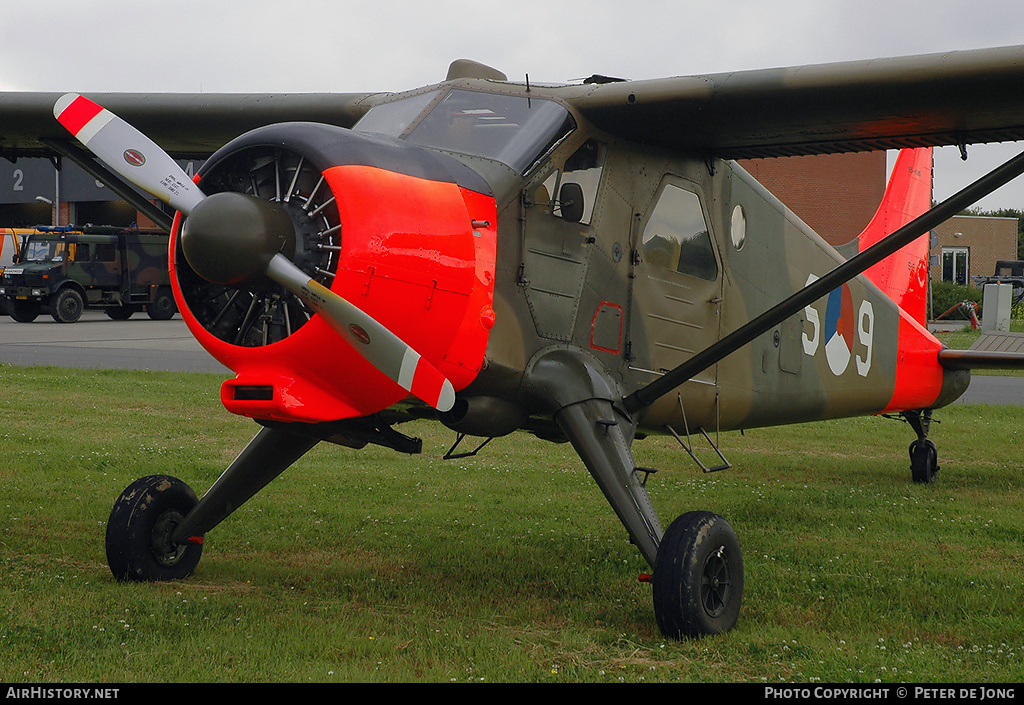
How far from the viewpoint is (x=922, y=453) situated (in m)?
10.1

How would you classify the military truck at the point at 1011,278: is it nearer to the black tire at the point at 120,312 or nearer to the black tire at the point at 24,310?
the black tire at the point at 120,312

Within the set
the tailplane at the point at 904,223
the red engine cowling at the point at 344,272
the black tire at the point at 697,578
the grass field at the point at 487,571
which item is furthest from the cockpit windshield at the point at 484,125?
the tailplane at the point at 904,223

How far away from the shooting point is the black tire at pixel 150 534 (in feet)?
19.0

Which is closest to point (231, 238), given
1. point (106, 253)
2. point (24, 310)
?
point (24, 310)

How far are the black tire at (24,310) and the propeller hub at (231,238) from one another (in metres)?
30.7

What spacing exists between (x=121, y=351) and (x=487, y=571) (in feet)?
58.2

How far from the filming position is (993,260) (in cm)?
6444

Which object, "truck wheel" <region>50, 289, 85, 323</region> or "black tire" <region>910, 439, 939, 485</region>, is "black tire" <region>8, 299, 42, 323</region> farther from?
"black tire" <region>910, 439, 939, 485</region>

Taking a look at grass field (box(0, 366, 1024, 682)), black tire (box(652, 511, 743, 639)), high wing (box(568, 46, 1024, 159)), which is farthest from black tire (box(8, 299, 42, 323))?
black tire (box(652, 511, 743, 639))

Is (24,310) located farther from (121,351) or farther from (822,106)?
(822,106)

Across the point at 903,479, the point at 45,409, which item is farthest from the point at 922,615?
the point at 45,409

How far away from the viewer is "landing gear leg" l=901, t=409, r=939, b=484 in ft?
33.1
